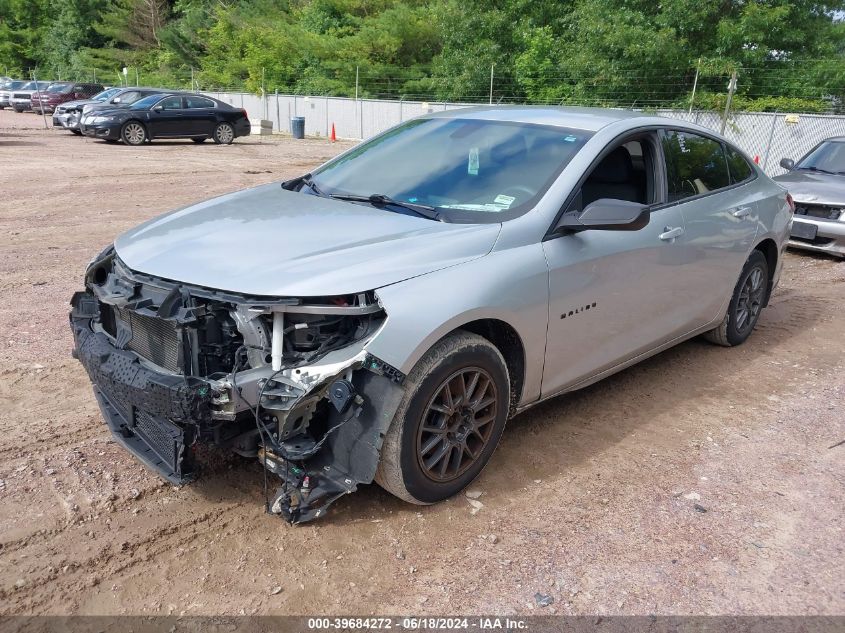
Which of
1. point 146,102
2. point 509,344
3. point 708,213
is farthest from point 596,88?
point 509,344

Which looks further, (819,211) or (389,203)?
(819,211)

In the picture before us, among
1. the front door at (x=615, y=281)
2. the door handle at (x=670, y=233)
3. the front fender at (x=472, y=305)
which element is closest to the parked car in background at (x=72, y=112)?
the front door at (x=615, y=281)

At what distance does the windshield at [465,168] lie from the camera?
12.3ft

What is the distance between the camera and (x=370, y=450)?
302 centimetres

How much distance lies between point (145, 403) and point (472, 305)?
1.42 m

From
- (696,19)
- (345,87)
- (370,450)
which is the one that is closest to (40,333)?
(370,450)

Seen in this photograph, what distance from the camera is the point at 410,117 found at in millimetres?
17250

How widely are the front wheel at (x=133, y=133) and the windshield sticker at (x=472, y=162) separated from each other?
1904 cm

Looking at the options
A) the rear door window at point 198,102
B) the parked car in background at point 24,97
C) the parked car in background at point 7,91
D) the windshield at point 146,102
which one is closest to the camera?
the windshield at point 146,102

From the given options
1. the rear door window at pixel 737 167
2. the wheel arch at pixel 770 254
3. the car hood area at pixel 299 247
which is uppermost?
the rear door window at pixel 737 167

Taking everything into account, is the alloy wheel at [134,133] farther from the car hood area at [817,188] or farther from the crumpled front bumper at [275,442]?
the crumpled front bumper at [275,442]

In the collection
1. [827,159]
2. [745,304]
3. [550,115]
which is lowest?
[745,304]

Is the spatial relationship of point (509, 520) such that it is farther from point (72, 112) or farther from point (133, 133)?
point (72, 112)

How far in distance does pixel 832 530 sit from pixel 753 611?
839 millimetres
